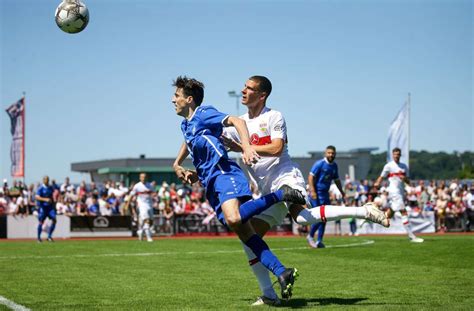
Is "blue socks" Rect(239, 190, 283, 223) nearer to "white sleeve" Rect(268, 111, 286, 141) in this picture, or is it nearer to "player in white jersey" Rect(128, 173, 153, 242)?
"white sleeve" Rect(268, 111, 286, 141)

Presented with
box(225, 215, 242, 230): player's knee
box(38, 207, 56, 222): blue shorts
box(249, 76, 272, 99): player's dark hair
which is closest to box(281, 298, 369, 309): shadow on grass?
box(225, 215, 242, 230): player's knee

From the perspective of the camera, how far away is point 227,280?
10867 mm

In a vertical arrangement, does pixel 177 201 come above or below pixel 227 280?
above

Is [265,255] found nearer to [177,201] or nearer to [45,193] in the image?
[45,193]

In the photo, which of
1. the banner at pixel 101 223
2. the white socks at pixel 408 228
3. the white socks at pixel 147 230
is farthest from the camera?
the banner at pixel 101 223

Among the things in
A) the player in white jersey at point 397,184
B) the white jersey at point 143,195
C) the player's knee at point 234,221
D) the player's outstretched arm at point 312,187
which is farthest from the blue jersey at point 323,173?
the player's knee at point 234,221

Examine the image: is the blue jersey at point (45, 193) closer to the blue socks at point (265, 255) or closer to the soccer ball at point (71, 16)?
the soccer ball at point (71, 16)

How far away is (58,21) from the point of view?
10.7 m

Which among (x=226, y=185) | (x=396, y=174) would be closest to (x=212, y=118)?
(x=226, y=185)

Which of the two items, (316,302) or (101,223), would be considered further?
(101,223)

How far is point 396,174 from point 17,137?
66.8 ft

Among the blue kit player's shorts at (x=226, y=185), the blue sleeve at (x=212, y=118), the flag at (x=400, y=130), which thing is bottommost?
the blue kit player's shorts at (x=226, y=185)

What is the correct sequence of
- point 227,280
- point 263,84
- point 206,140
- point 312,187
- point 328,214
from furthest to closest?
point 312,187 < point 227,280 < point 263,84 < point 328,214 < point 206,140

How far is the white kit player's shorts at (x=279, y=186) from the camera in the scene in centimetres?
862
